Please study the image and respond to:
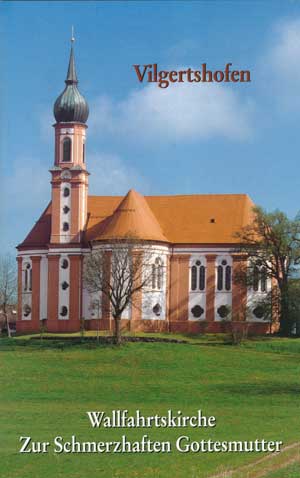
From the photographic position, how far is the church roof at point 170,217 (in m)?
63.2

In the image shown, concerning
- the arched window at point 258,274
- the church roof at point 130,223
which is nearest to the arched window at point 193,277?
the church roof at point 130,223

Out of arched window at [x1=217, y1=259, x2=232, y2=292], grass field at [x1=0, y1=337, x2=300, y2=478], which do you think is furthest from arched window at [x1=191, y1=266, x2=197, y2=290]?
grass field at [x1=0, y1=337, x2=300, y2=478]

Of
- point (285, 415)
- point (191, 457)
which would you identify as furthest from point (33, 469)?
point (285, 415)

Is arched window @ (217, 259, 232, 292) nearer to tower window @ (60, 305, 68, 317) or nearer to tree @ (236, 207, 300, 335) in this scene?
tree @ (236, 207, 300, 335)

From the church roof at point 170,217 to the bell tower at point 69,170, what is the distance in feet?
3.96

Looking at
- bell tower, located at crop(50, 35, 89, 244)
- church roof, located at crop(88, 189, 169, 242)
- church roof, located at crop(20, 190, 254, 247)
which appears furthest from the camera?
church roof, located at crop(20, 190, 254, 247)

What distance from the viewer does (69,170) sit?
63.8 metres

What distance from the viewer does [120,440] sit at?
21.9m

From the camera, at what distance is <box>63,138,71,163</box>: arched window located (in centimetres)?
6259

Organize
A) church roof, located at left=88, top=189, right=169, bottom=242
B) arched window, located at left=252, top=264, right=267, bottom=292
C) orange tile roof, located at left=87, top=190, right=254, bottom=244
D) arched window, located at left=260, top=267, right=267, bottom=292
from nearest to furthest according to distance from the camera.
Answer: arched window, located at left=260, top=267, right=267, bottom=292 < arched window, located at left=252, top=264, right=267, bottom=292 < church roof, located at left=88, top=189, right=169, bottom=242 < orange tile roof, located at left=87, top=190, right=254, bottom=244

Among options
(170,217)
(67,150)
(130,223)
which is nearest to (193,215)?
(170,217)

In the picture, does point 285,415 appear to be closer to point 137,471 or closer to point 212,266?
point 137,471

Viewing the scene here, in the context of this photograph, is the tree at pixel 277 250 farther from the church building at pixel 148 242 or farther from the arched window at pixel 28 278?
the arched window at pixel 28 278

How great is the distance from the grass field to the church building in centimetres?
625
